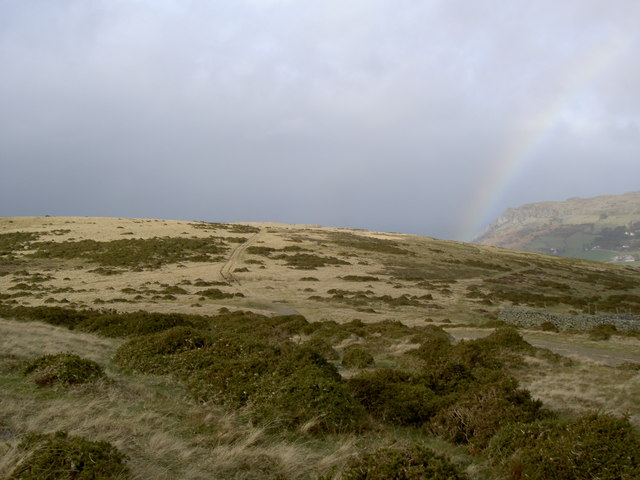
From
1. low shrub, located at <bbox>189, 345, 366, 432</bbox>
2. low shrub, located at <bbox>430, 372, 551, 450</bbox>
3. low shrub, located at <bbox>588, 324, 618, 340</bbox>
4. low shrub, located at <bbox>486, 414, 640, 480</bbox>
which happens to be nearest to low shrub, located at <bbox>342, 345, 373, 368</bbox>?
low shrub, located at <bbox>189, 345, 366, 432</bbox>

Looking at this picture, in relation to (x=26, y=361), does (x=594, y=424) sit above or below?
above

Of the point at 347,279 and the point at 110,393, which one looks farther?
the point at 347,279

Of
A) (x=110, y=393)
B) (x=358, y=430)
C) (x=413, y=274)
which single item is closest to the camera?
(x=358, y=430)

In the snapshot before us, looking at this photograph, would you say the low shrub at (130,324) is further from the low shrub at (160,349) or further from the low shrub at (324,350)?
the low shrub at (324,350)

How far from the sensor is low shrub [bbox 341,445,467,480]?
482 centimetres

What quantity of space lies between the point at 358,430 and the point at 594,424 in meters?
3.86

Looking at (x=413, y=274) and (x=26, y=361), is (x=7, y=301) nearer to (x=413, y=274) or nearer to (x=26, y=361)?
(x=26, y=361)

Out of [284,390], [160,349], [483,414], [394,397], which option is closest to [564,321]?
[394,397]

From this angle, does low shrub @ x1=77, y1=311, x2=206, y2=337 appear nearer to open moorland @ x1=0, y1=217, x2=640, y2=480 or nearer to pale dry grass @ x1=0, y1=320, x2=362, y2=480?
open moorland @ x1=0, y1=217, x2=640, y2=480

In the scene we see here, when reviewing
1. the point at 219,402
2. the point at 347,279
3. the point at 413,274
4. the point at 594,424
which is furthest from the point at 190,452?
the point at 413,274

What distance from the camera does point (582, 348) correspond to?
18.3m

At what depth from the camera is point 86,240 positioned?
5656cm

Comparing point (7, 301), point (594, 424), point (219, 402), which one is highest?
point (594, 424)

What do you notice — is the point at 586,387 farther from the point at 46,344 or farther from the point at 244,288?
the point at 244,288
